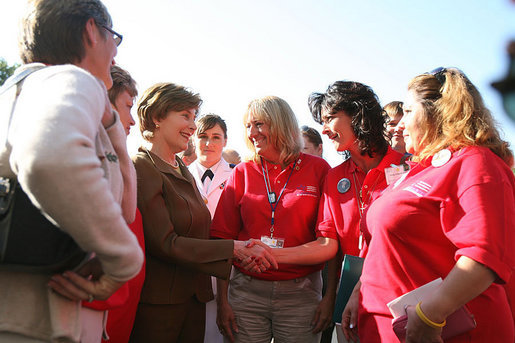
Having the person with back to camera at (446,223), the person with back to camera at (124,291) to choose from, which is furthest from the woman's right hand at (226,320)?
the person with back to camera at (446,223)

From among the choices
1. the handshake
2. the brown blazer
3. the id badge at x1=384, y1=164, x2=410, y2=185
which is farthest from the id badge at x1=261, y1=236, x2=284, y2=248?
the id badge at x1=384, y1=164, x2=410, y2=185

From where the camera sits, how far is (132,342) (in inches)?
113

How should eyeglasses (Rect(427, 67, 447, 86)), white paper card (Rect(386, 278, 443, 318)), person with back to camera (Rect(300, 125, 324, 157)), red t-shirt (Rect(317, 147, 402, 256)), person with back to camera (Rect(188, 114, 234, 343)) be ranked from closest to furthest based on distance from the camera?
white paper card (Rect(386, 278, 443, 318)) → eyeglasses (Rect(427, 67, 447, 86)) → red t-shirt (Rect(317, 147, 402, 256)) → person with back to camera (Rect(188, 114, 234, 343)) → person with back to camera (Rect(300, 125, 324, 157))

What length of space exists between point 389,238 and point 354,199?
3.29 ft

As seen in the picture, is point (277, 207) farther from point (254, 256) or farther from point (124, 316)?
point (124, 316)

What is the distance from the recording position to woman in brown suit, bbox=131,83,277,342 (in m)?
2.84

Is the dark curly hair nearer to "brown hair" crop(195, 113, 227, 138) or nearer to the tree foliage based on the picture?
"brown hair" crop(195, 113, 227, 138)

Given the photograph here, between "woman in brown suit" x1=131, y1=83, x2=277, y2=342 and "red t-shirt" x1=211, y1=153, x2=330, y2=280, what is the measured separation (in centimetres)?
35

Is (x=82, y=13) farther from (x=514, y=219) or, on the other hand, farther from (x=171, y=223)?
(x=514, y=219)

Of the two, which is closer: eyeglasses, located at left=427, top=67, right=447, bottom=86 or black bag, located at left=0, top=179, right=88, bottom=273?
black bag, located at left=0, top=179, right=88, bottom=273

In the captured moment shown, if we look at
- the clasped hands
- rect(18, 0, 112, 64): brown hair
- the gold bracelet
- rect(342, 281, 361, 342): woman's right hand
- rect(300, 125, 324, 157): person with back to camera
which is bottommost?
rect(342, 281, 361, 342): woman's right hand

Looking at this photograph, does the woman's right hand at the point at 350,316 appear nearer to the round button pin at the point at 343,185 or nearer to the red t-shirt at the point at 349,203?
the red t-shirt at the point at 349,203

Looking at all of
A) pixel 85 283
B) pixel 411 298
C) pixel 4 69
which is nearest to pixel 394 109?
pixel 411 298

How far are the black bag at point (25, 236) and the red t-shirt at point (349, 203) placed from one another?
2.26 meters
